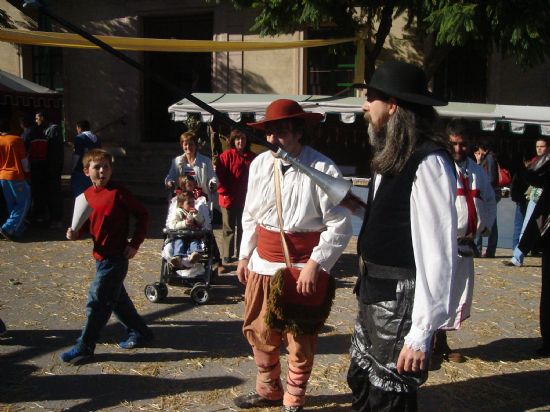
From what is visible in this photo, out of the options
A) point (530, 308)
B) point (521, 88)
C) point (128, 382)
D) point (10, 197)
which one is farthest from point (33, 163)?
point (521, 88)

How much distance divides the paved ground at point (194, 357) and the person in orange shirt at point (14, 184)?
7.63 feet

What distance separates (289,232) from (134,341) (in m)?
2.13

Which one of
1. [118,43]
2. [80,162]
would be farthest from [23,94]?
[118,43]

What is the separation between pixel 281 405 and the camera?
423 centimetres

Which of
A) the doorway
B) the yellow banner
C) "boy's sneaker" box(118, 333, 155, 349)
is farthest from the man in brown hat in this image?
the doorway

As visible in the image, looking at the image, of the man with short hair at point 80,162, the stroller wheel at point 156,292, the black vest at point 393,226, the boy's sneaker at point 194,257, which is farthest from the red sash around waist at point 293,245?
the man with short hair at point 80,162

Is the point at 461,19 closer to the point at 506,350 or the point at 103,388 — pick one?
the point at 506,350

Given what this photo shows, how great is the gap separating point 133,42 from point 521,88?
11.0 m

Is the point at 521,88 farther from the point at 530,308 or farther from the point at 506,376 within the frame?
the point at 506,376

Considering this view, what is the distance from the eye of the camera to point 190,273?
711 cm

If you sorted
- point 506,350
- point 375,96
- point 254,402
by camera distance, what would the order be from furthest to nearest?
point 506,350, point 254,402, point 375,96

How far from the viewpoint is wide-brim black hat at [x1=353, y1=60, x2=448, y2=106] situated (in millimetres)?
2740

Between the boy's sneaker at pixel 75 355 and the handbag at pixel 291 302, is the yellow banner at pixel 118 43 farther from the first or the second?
the handbag at pixel 291 302

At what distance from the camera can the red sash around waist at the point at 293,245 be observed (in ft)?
12.8
